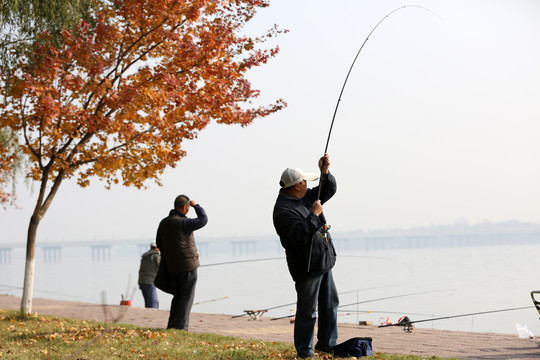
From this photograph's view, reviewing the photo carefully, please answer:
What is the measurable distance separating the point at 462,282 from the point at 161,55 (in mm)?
→ 43481

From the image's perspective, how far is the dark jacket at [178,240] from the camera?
9.53 m

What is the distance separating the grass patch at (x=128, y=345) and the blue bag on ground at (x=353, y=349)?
152 mm

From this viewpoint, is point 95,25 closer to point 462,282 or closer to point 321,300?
point 321,300

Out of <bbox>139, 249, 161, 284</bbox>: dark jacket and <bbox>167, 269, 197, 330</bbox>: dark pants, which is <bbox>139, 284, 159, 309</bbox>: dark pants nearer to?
<bbox>139, 249, 161, 284</bbox>: dark jacket

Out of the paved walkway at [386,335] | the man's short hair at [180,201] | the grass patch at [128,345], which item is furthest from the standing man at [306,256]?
the man's short hair at [180,201]

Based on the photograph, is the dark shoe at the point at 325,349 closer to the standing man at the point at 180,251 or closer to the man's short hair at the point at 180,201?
the standing man at the point at 180,251

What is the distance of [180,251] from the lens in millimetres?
9578

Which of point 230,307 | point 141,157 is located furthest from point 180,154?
point 230,307

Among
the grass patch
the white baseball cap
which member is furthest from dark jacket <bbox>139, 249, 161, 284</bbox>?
the white baseball cap

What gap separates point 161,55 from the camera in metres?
11.8

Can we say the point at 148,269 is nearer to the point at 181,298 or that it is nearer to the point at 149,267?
the point at 149,267

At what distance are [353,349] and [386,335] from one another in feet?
10.1

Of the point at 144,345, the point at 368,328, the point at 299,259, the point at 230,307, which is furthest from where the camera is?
the point at 230,307

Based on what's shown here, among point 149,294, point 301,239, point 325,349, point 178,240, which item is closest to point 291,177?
point 301,239
